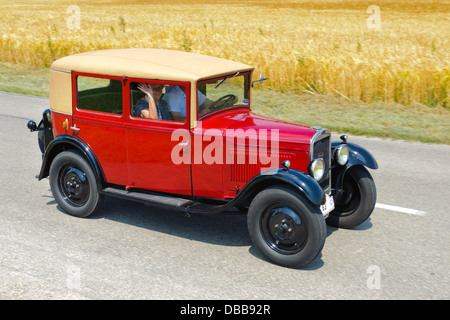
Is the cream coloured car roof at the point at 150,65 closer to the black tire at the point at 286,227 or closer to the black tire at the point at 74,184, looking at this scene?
the black tire at the point at 74,184

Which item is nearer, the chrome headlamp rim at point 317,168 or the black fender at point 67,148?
the chrome headlamp rim at point 317,168

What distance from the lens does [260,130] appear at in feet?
17.7

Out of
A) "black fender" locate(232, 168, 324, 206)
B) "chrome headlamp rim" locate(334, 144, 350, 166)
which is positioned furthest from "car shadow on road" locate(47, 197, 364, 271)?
"chrome headlamp rim" locate(334, 144, 350, 166)

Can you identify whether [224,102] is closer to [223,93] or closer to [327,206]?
[223,93]

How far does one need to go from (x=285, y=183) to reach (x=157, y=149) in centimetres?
146

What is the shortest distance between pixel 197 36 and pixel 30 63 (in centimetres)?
590

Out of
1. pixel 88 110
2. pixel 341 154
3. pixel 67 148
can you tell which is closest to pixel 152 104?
pixel 88 110

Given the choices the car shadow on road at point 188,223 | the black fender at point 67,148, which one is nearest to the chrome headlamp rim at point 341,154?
the car shadow on road at point 188,223

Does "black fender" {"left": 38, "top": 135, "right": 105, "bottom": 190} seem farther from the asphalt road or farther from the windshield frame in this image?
the windshield frame

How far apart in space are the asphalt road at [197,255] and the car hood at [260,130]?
111cm

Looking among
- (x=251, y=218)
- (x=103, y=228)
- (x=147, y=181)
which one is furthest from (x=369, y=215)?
(x=103, y=228)

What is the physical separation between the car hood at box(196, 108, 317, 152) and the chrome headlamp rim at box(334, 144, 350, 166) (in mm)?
467

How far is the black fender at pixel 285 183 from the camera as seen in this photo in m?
4.82
